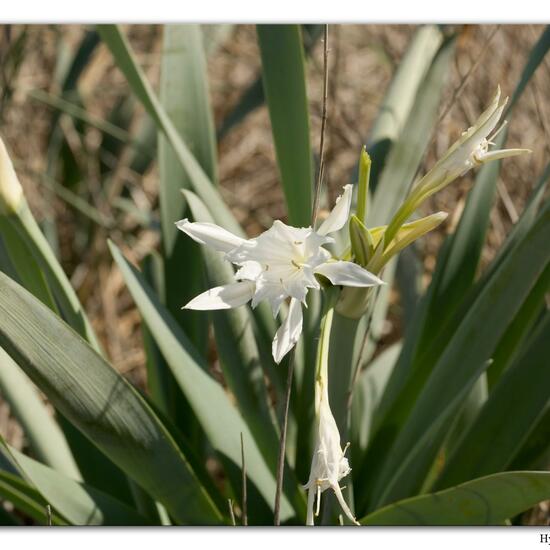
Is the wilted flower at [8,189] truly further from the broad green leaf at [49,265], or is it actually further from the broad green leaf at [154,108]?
the broad green leaf at [154,108]

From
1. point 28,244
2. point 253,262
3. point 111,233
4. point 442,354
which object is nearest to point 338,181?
point 111,233

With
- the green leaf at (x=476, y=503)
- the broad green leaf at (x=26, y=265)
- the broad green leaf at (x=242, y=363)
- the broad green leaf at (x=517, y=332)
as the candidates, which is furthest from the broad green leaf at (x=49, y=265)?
the broad green leaf at (x=517, y=332)

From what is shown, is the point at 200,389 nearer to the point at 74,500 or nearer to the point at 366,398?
the point at 74,500

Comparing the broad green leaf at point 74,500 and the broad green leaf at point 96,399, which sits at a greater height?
the broad green leaf at point 96,399

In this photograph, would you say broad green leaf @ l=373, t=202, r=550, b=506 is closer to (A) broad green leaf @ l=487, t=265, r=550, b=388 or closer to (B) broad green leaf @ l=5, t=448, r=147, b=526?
(A) broad green leaf @ l=487, t=265, r=550, b=388

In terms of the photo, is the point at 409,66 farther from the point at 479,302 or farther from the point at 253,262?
the point at 253,262

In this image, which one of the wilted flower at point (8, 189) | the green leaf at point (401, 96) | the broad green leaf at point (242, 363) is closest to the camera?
the wilted flower at point (8, 189)
